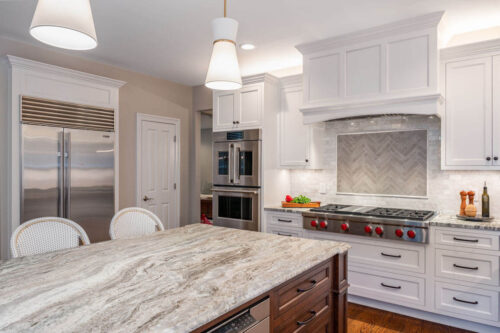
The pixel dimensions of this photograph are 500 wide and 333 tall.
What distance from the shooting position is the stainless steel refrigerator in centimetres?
347

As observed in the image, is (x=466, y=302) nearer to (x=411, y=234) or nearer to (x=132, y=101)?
(x=411, y=234)

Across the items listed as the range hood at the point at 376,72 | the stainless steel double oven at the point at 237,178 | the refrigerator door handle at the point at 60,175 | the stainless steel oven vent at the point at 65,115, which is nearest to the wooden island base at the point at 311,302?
the range hood at the point at 376,72

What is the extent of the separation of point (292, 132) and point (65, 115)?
2.60m

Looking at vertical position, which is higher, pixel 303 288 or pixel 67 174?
pixel 67 174

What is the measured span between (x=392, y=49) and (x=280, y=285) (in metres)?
2.59

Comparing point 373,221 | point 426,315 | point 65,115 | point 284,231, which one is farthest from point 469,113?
point 65,115

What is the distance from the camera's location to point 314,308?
1.73m

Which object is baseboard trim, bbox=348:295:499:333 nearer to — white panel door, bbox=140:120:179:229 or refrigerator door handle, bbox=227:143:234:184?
refrigerator door handle, bbox=227:143:234:184

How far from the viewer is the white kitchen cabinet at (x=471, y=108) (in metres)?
2.92

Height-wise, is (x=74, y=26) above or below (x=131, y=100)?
below

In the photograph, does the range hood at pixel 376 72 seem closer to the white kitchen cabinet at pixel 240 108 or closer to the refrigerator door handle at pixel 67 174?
the white kitchen cabinet at pixel 240 108

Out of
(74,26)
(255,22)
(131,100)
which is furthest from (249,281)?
(131,100)

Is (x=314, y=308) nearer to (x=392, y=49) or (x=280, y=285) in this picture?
(x=280, y=285)

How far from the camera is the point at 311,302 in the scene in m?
1.69
